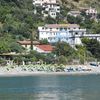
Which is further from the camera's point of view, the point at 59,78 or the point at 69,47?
the point at 69,47

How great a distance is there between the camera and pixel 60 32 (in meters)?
88.5

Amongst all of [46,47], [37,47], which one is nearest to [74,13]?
[46,47]

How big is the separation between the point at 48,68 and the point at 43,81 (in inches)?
468

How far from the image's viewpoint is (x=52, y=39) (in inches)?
3433

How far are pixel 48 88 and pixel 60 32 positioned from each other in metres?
36.2

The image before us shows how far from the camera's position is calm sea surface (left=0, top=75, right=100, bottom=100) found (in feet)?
149

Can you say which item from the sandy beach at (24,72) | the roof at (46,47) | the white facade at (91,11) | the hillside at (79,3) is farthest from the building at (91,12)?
the sandy beach at (24,72)

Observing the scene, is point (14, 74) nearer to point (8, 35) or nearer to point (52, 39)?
point (8, 35)

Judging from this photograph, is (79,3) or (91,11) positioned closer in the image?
(91,11)

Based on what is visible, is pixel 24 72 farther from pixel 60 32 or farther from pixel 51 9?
pixel 51 9

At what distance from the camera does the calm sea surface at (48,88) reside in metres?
45.6

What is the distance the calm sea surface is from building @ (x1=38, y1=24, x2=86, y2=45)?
2017 cm

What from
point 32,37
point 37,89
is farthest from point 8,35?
point 37,89

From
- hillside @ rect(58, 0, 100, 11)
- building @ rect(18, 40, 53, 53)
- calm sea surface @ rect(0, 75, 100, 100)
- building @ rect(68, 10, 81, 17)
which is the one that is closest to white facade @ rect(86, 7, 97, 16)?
building @ rect(68, 10, 81, 17)
